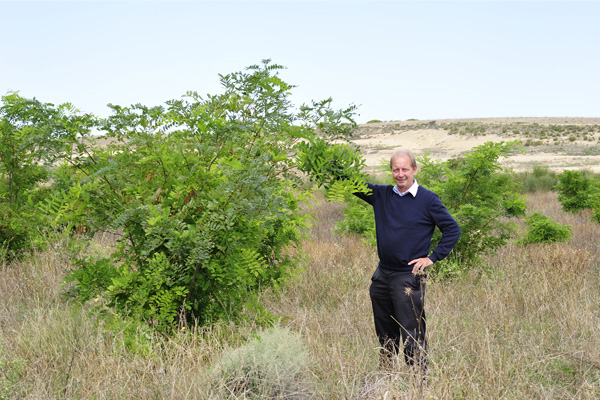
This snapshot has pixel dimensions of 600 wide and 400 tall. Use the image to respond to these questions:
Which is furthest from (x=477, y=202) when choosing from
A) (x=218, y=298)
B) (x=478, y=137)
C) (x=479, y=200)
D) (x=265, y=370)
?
(x=478, y=137)

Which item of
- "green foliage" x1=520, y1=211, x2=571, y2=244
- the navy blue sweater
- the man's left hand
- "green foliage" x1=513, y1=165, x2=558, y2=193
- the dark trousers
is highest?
the navy blue sweater

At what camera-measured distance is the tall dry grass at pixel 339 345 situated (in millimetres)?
3037

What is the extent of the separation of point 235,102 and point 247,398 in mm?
2331

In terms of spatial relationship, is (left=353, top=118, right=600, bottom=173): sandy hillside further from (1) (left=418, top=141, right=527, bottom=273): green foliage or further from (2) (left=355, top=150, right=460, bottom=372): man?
(2) (left=355, top=150, right=460, bottom=372): man

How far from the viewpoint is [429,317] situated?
14.9ft

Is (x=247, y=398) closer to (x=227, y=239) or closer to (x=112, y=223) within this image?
(x=227, y=239)

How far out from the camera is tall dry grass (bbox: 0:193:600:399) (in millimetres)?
3037

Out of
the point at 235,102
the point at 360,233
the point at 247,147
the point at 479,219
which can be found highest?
the point at 235,102

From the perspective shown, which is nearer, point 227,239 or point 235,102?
point 227,239

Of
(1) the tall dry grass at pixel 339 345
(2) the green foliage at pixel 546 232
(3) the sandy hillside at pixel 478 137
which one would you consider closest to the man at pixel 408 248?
(1) the tall dry grass at pixel 339 345

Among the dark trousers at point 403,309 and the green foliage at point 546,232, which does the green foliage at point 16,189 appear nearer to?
the dark trousers at point 403,309

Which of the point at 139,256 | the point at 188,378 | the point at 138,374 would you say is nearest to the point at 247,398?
the point at 188,378

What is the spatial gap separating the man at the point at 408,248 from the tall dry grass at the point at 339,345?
0.92ft

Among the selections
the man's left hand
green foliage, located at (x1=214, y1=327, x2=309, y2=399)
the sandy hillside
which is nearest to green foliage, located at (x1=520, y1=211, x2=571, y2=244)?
the man's left hand
